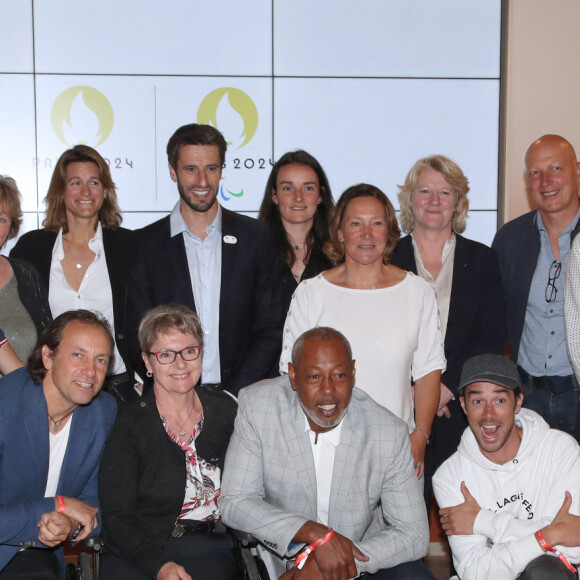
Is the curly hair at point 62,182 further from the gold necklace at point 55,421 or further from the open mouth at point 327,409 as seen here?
the open mouth at point 327,409

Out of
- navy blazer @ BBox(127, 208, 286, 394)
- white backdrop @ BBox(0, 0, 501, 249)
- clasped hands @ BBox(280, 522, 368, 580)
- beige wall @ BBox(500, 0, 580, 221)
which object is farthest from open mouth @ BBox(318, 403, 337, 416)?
beige wall @ BBox(500, 0, 580, 221)

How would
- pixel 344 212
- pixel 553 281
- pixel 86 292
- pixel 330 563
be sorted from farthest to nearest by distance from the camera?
pixel 86 292, pixel 553 281, pixel 344 212, pixel 330 563

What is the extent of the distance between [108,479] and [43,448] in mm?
263

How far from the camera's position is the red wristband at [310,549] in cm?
253

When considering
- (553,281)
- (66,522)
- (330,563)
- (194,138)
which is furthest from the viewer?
(553,281)

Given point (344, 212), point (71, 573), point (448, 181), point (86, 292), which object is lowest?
point (71, 573)

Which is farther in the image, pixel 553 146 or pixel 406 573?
pixel 553 146

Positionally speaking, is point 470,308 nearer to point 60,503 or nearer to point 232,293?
point 232,293

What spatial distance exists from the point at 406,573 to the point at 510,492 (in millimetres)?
509

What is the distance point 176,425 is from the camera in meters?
2.84

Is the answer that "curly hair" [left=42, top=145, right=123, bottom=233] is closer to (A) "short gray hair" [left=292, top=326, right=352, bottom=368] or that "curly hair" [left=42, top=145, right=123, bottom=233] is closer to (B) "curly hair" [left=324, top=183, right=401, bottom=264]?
(B) "curly hair" [left=324, top=183, right=401, bottom=264]

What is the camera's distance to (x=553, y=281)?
3.55 metres

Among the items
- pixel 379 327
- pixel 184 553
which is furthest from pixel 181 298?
pixel 184 553

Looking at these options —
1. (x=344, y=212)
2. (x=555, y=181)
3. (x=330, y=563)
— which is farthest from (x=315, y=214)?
(x=330, y=563)
